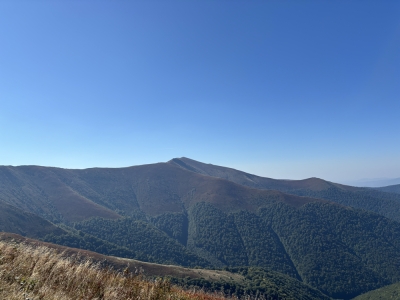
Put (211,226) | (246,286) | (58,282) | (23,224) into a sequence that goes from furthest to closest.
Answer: (211,226) → (23,224) → (246,286) → (58,282)

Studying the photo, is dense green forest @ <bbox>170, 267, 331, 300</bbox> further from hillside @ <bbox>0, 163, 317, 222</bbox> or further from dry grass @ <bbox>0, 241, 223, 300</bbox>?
hillside @ <bbox>0, 163, 317, 222</bbox>

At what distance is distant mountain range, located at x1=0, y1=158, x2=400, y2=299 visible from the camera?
11181 cm

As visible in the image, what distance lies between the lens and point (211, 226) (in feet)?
511

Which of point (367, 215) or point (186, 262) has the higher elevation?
point (367, 215)

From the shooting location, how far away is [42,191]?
490 ft

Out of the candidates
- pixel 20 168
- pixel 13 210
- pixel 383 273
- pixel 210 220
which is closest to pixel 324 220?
pixel 383 273

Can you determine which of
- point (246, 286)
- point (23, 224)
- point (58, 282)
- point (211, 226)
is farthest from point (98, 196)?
point (58, 282)

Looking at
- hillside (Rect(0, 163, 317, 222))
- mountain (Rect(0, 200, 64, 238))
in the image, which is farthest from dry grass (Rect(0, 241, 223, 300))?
hillside (Rect(0, 163, 317, 222))

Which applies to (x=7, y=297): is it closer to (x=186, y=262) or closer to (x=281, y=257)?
(x=186, y=262)

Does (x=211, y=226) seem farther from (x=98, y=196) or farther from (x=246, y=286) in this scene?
(x=246, y=286)

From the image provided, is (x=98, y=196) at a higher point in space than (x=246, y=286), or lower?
higher

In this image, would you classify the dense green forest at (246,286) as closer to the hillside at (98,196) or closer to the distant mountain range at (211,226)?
the distant mountain range at (211,226)

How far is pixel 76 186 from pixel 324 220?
171958 mm

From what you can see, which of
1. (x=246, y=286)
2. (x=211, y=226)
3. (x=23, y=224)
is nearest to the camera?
(x=246, y=286)
